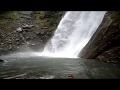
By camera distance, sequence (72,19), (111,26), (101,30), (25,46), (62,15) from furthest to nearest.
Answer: (62,15) → (72,19) → (25,46) → (101,30) → (111,26)

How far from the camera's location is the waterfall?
57.7 ft

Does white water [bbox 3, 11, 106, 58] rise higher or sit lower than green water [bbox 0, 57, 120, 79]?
higher

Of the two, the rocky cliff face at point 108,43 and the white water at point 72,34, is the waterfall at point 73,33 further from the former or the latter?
the rocky cliff face at point 108,43

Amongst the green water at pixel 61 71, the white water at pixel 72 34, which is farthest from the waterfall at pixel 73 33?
the green water at pixel 61 71

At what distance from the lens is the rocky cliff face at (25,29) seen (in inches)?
792

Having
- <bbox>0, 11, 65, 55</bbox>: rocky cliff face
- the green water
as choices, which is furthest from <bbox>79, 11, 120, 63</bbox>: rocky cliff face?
<bbox>0, 11, 65, 55</bbox>: rocky cliff face

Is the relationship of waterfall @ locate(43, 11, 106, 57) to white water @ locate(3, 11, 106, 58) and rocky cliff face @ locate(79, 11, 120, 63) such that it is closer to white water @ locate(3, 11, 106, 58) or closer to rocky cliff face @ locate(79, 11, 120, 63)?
white water @ locate(3, 11, 106, 58)

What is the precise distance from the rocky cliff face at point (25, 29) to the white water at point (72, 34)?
1.01 metres

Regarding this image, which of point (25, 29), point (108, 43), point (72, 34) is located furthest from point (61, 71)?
point (25, 29)

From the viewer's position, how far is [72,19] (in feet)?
74.9

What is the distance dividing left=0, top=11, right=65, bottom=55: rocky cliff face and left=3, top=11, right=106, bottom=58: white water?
1.01 m
